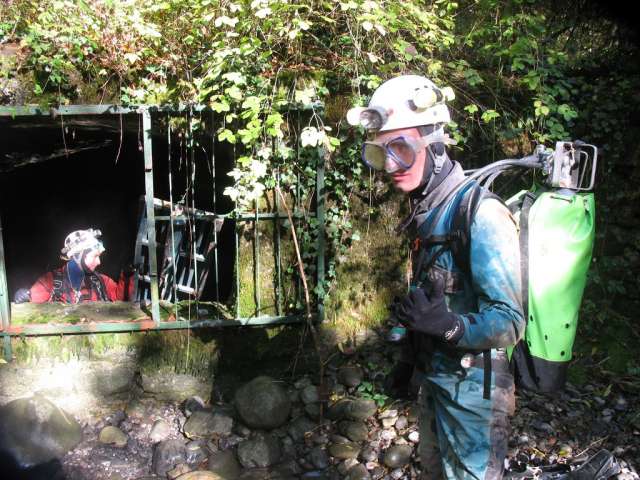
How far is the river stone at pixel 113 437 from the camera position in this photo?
4527 mm

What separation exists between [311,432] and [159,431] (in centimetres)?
126

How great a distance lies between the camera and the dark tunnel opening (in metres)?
5.86

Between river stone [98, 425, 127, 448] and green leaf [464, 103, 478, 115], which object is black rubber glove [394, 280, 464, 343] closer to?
green leaf [464, 103, 478, 115]

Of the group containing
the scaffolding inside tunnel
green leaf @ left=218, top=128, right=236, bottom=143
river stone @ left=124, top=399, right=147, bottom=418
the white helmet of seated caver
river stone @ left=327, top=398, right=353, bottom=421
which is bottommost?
river stone @ left=124, top=399, right=147, bottom=418

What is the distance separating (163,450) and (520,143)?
3896 mm

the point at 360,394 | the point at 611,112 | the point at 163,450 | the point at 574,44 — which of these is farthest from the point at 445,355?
the point at 574,44

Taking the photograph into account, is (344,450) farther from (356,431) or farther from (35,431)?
(35,431)

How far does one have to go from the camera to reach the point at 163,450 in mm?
4398

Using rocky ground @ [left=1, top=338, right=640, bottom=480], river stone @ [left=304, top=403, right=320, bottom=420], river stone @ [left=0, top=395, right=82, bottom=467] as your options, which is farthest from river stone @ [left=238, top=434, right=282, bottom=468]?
river stone @ [left=0, top=395, right=82, bottom=467]

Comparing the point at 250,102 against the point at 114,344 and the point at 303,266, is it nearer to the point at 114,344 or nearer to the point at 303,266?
the point at 303,266

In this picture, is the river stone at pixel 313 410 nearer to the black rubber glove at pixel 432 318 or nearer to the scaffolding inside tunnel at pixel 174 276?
the scaffolding inside tunnel at pixel 174 276

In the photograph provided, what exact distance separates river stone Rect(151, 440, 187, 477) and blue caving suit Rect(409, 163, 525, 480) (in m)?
2.65

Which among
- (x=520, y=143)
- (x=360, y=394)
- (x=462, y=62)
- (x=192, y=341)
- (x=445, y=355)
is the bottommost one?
(x=360, y=394)

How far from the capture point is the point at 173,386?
4.84m
